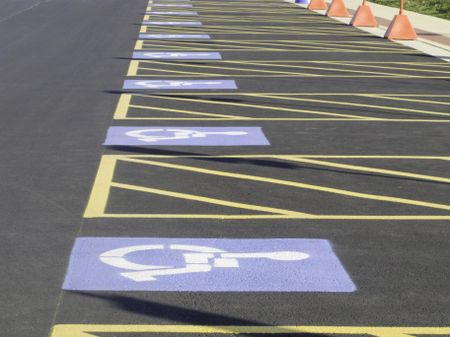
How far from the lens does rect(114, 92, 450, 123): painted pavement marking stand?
14383 mm

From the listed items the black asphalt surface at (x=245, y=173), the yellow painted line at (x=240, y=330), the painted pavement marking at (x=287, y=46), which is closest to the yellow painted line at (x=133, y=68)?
the black asphalt surface at (x=245, y=173)

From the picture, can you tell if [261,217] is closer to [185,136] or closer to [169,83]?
[185,136]

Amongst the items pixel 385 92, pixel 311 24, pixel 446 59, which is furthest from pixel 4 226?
pixel 311 24

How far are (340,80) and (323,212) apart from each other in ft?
31.5

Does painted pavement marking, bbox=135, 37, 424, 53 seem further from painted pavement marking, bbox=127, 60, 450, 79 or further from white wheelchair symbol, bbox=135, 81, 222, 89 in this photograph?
white wheelchair symbol, bbox=135, 81, 222, 89

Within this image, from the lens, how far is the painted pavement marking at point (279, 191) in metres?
9.18

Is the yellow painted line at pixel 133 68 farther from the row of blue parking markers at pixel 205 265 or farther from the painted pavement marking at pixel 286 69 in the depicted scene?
the row of blue parking markers at pixel 205 265

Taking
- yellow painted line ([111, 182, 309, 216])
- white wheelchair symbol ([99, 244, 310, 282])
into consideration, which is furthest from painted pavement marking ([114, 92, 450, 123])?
white wheelchair symbol ([99, 244, 310, 282])

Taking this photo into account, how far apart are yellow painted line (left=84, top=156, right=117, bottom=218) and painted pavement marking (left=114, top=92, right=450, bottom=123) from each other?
3.03m

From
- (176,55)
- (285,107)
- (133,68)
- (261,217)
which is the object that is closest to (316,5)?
(176,55)

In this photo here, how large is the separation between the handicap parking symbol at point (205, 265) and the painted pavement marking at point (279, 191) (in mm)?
883

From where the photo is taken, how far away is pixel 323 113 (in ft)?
48.5

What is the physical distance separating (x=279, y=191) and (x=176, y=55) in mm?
12834

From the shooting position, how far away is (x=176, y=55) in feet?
73.7
